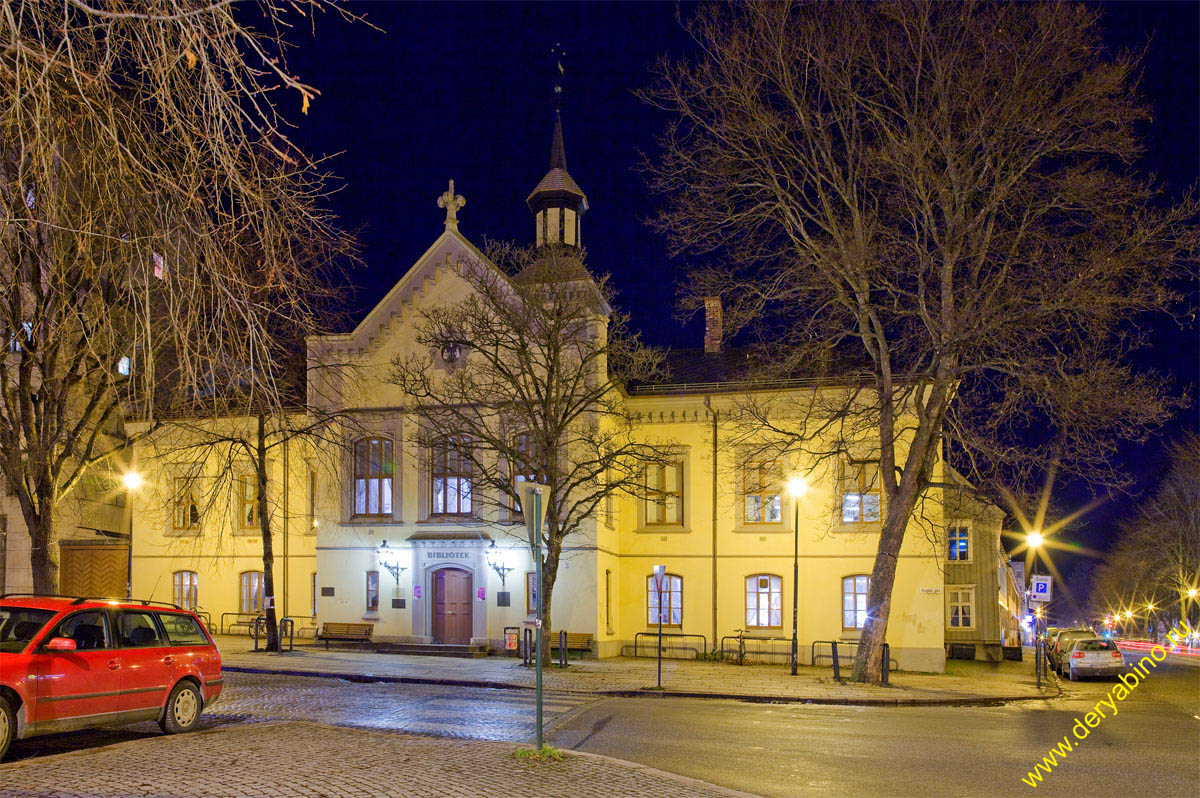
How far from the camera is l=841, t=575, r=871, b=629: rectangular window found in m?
30.7

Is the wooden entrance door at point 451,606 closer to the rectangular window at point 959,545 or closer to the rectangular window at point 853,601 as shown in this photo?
the rectangular window at point 853,601

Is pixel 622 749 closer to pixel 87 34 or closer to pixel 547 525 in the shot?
pixel 87 34

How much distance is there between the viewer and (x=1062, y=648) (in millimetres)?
33281

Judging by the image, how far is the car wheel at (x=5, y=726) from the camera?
10.3 meters

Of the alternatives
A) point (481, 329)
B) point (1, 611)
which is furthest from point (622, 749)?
point (481, 329)

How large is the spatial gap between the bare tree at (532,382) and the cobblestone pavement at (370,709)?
554cm

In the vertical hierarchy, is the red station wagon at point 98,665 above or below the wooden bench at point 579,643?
above

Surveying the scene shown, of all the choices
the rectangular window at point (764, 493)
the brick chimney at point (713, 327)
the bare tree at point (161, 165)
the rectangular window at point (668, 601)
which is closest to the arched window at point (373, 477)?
the rectangular window at point (668, 601)

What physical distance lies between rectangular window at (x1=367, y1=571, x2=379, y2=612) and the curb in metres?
7.68

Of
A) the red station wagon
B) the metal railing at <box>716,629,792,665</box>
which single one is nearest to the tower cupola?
the metal railing at <box>716,629,792,665</box>

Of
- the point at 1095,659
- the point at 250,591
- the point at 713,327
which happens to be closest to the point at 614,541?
the point at 713,327

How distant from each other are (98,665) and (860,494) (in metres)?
23.7

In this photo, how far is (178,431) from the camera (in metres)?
32.2

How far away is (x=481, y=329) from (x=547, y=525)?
5.47 meters
